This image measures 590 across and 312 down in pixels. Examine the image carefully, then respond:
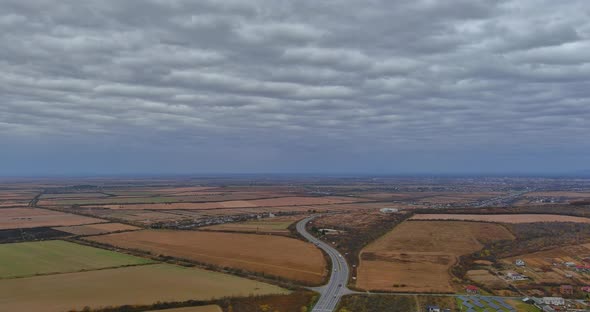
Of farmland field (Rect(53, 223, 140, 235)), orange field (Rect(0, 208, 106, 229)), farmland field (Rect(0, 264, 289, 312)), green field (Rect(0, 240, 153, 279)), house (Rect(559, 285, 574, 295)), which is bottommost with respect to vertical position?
house (Rect(559, 285, 574, 295))

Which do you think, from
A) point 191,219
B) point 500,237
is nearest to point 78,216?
point 191,219

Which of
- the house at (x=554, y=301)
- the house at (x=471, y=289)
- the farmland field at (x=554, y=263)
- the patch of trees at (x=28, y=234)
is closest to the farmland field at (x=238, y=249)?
the patch of trees at (x=28, y=234)

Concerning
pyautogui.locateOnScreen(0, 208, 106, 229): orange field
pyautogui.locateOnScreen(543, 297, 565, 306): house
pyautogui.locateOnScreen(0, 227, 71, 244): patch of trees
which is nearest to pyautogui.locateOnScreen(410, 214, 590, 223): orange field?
pyautogui.locateOnScreen(543, 297, 565, 306): house

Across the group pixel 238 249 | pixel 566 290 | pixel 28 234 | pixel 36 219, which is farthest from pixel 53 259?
pixel 566 290

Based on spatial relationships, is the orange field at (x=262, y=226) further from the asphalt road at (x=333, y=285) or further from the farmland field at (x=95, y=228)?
the asphalt road at (x=333, y=285)

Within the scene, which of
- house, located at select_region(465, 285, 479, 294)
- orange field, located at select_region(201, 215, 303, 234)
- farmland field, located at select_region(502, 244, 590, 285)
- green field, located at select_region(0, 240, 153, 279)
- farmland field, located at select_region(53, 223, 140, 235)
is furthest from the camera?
orange field, located at select_region(201, 215, 303, 234)

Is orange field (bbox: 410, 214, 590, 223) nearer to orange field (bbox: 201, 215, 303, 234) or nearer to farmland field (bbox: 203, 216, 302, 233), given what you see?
orange field (bbox: 201, 215, 303, 234)

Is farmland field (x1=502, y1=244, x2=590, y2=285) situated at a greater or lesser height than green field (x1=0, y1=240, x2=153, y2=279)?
lesser
